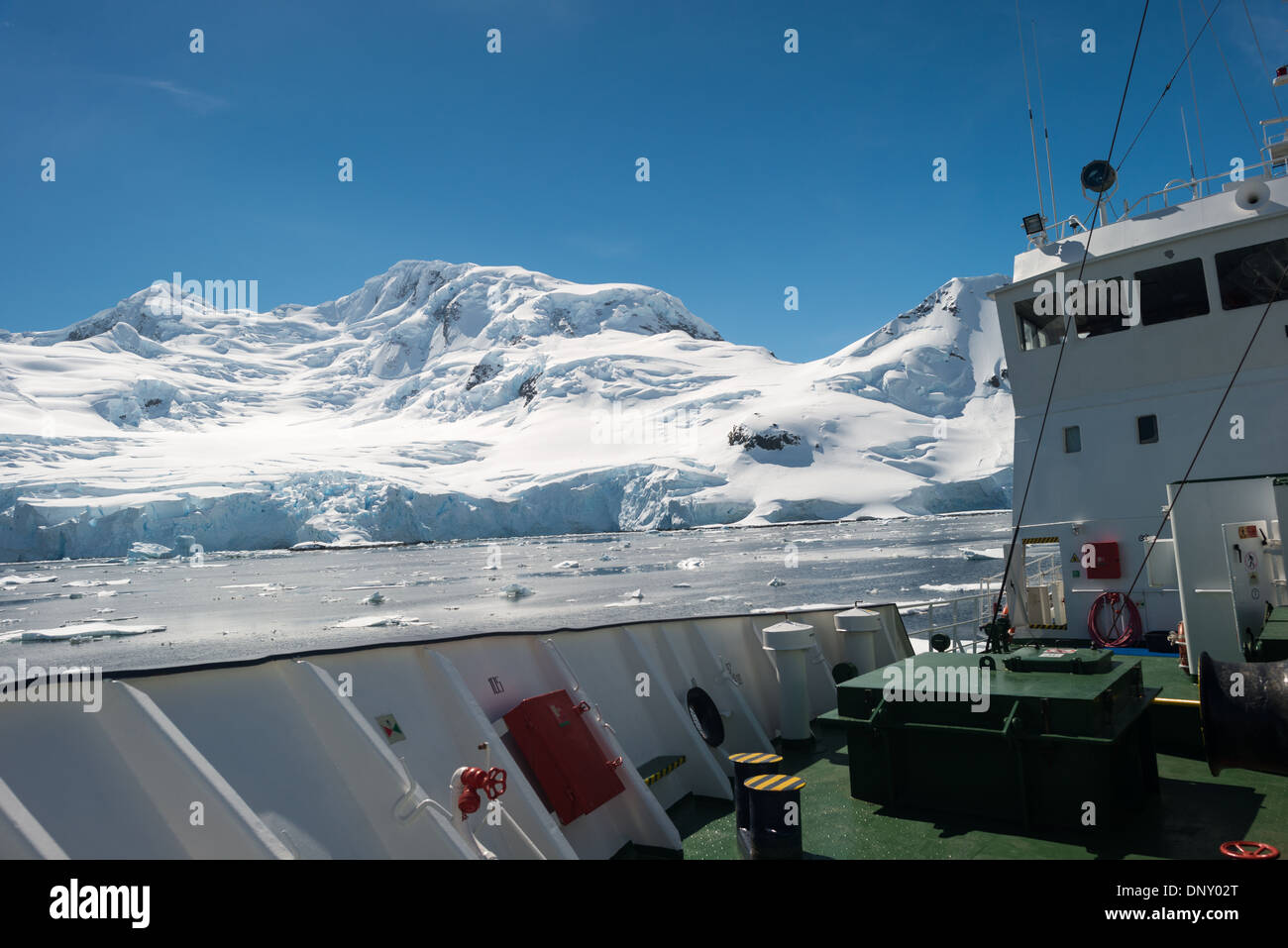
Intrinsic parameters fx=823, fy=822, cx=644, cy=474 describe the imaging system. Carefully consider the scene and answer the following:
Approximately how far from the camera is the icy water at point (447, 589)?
34938 millimetres

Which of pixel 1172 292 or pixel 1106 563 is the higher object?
pixel 1172 292

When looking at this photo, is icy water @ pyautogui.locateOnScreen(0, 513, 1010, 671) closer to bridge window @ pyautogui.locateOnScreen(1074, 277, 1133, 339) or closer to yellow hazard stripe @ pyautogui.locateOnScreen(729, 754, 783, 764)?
yellow hazard stripe @ pyautogui.locateOnScreen(729, 754, 783, 764)

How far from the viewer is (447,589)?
182 feet

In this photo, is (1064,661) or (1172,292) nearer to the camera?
(1064,661)

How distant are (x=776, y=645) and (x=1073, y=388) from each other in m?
6.21

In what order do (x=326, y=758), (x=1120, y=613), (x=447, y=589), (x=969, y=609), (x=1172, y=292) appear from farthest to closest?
(x=447, y=589), (x=969, y=609), (x=1172, y=292), (x=1120, y=613), (x=326, y=758)

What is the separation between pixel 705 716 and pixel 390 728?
298 cm

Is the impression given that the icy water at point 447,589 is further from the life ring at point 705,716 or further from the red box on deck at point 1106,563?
the red box on deck at point 1106,563

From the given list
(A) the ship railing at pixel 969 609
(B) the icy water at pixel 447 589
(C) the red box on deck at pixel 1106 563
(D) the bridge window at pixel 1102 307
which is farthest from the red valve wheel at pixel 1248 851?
(B) the icy water at pixel 447 589

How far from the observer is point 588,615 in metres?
37.9

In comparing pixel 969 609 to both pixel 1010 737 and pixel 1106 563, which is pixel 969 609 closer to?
pixel 1106 563

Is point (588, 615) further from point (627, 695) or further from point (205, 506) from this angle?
point (205, 506)

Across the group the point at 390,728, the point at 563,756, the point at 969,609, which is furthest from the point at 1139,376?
the point at 969,609
